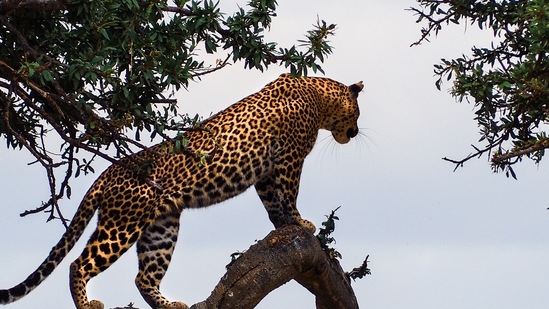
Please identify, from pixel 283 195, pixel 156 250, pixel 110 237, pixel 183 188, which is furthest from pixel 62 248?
pixel 283 195

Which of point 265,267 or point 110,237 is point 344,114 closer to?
point 265,267

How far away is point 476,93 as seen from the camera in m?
14.8

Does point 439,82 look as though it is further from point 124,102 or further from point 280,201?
point 124,102

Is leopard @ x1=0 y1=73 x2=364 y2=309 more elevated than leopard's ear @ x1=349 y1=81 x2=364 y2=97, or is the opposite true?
leopard's ear @ x1=349 y1=81 x2=364 y2=97

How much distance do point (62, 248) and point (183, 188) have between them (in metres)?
1.47

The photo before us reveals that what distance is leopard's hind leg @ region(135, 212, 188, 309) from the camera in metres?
15.5

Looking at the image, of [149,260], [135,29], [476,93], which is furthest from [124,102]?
[476,93]

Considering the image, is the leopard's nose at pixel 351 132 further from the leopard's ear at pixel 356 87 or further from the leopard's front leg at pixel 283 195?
the leopard's front leg at pixel 283 195

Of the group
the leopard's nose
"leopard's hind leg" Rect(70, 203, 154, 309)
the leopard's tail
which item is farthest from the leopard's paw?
the leopard's tail

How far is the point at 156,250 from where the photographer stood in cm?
1568

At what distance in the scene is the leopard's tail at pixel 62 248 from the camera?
14708mm

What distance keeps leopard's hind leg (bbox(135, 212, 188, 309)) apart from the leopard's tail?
0.71 metres

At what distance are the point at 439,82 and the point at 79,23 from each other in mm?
4170

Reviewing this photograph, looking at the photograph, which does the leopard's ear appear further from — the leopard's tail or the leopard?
the leopard's tail
